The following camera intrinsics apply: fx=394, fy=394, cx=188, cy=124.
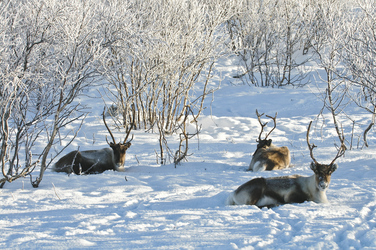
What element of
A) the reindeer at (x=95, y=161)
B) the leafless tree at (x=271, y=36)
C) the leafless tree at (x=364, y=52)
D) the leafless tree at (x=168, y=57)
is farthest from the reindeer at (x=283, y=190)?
the leafless tree at (x=271, y=36)

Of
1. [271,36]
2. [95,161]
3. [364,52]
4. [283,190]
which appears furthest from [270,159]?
[271,36]

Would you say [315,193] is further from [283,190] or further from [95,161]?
[95,161]

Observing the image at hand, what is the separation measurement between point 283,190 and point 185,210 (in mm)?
1133

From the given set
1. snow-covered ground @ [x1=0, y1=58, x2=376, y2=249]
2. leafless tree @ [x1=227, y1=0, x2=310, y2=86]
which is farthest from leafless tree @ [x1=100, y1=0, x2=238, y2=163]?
leafless tree @ [x1=227, y1=0, x2=310, y2=86]

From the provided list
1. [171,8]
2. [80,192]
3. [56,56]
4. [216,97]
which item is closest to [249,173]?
[80,192]

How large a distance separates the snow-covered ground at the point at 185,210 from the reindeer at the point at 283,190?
0.17m

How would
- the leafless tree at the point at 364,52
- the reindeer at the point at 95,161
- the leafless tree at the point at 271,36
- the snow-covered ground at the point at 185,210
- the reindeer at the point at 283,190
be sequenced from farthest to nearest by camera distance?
the leafless tree at the point at 271,36
the reindeer at the point at 95,161
the leafless tree at the point at 364,52
the reindeer at the point at 283,190
the snow-covered ground at the point at 185,210

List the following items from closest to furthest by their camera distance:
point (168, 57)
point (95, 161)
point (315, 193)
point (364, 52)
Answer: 1. point (315, 193)
2. point (364, 52)
3. point (95, 161)
4. point (168, 57)

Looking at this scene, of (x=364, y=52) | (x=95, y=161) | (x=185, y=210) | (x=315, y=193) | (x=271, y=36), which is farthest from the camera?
(x=271, y=36)

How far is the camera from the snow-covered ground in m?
3.16

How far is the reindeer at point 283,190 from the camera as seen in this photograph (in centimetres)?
423

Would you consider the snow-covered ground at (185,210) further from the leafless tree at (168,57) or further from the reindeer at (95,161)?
the leafless tree at (168,57)

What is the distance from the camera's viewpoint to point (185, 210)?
4.04 metres

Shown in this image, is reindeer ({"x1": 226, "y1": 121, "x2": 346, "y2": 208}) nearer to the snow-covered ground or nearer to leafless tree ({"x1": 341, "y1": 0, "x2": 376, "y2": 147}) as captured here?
the snow-covered ground
